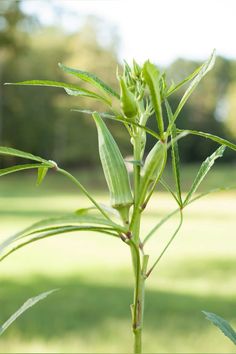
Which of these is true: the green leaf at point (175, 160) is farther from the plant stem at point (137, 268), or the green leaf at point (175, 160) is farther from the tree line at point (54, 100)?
the tree line at point (54, 100)

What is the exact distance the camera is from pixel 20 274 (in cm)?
616

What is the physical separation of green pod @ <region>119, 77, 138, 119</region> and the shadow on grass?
10.4ft

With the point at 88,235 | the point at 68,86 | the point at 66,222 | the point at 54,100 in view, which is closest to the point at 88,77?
the point at 68,86

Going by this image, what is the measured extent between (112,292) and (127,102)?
5080mm

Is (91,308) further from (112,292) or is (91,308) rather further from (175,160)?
(175,160)

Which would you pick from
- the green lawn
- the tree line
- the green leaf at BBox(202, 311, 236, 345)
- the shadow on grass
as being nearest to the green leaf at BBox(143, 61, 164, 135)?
the green leaf at BBox(202, 311, 236, 345)

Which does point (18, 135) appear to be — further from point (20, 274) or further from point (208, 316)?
point (208, 316)

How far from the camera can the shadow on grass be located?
4.02 metres

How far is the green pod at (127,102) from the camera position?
0.37m

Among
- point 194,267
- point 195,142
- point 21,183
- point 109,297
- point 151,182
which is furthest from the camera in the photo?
point 195,142

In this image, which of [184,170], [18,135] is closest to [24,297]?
[18,135]

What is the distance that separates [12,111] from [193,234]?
12.8m

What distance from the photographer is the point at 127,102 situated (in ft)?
1.23

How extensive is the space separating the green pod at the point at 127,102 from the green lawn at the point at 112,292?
7.32ft
